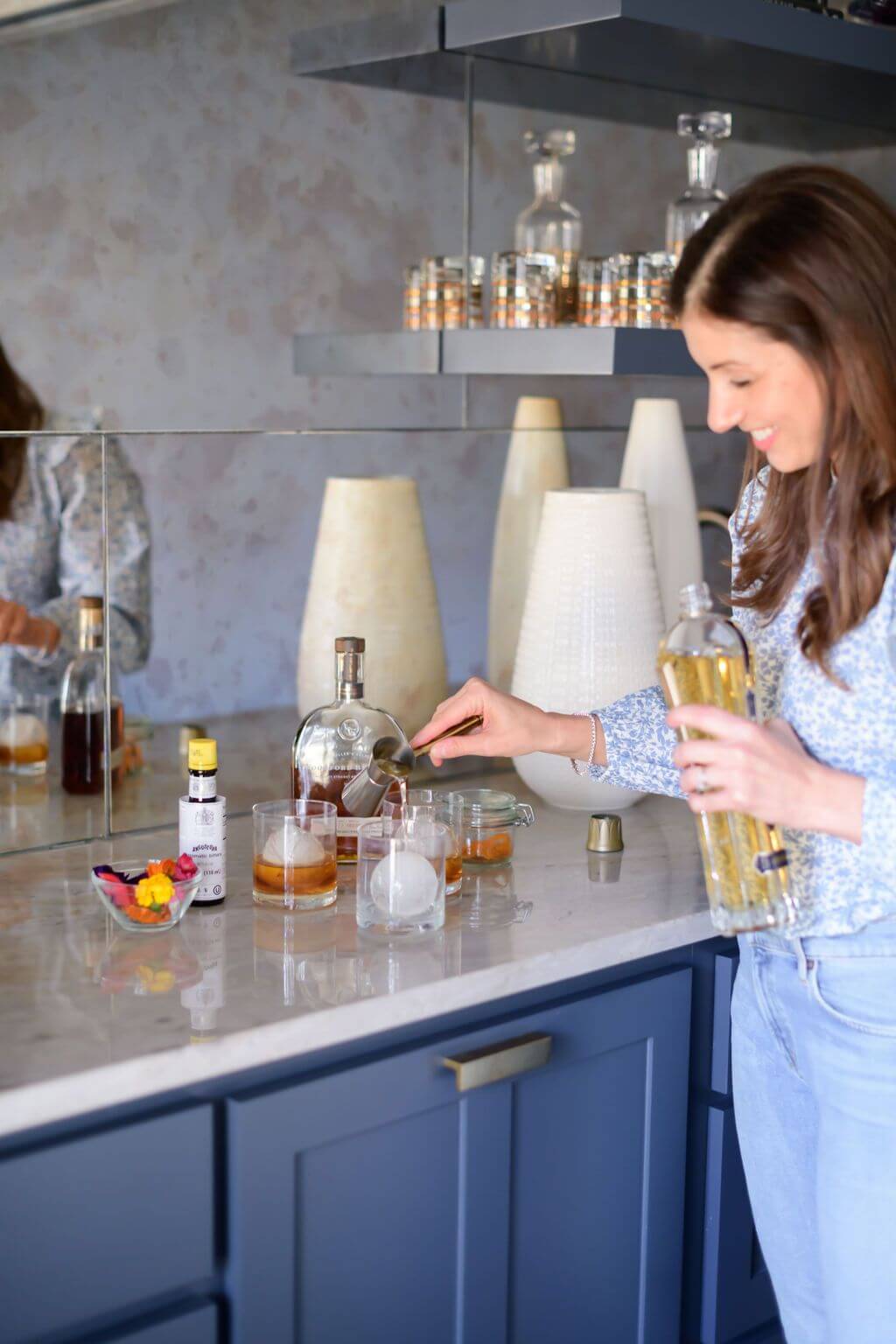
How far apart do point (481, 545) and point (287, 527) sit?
0.34m

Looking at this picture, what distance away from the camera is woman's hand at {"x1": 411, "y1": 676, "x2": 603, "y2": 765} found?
61.2 inches

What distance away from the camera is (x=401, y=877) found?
59.2 inches

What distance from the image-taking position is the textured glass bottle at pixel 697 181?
6.91ft

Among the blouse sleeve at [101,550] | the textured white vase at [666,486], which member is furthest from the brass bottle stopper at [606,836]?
the blouse sleeve at [101,550]

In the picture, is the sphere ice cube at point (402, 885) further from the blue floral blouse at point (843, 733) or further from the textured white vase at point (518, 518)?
the textured white vase at point (518, 518)

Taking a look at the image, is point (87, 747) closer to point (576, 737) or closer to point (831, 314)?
point (576, 737)

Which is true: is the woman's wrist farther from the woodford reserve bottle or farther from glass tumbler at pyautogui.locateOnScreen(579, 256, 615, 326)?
glass tumbler at pyautogui.locateOnScreen(579, 256, 615, 326)

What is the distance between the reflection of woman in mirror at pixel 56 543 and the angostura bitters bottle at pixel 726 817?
31.5 inches

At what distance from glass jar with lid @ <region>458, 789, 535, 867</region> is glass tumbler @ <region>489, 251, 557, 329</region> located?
2.12 ft

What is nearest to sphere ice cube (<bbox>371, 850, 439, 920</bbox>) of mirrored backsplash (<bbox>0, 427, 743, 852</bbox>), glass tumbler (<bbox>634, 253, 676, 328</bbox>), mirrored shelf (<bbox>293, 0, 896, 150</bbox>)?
mirrored backsplash (<bbox>0, 427, 743, 852</bbox>)

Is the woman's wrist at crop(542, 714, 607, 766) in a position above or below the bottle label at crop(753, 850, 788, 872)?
above

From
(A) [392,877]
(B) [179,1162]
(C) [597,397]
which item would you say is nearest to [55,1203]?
(B) [179,1162]

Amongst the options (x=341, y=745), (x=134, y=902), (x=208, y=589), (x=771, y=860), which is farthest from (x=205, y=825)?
(x=771, y=860)

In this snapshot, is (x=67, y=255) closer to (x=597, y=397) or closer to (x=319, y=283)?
(x=319, y=283)
